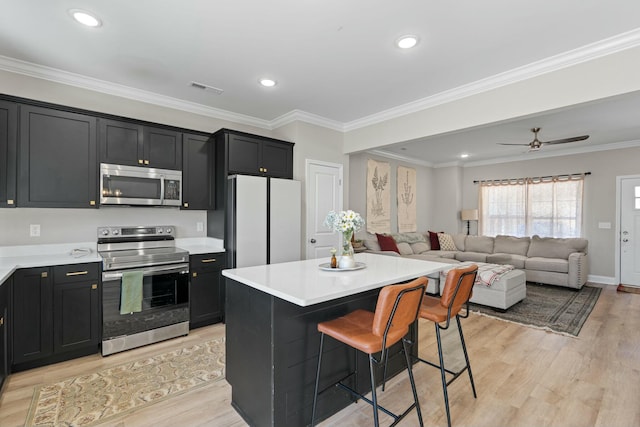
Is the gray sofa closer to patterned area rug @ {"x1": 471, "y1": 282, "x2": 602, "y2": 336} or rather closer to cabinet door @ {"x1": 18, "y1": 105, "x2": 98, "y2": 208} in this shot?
patterned area rug @ {"x1": 471, "y1": 282, "x2": 602, "y2": 336}

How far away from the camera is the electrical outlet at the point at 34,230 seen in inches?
119

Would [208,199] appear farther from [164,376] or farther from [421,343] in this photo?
[421,343]

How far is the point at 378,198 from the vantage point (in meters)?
6.53

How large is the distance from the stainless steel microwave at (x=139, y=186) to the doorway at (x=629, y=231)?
7691 mm

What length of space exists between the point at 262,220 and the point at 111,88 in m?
2.21

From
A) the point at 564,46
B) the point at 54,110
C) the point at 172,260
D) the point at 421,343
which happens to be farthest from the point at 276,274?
the point at 564,46

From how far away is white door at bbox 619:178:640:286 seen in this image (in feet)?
18.5

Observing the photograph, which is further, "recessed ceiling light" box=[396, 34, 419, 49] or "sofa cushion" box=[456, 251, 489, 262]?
"sofa cushion" box=[456, 251, 489, 262]

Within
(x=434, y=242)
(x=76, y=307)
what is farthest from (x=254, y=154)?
(x=434, y=242)

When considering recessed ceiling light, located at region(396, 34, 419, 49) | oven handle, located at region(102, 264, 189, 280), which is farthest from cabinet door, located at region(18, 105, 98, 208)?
recessed ceiling light, located at region(396, 34, 419, 49)

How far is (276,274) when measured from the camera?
209cm

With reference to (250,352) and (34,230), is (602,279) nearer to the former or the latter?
(250,352)

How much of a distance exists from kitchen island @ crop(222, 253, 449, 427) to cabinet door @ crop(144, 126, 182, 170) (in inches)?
82.6

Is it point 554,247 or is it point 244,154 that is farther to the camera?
point 554,247
